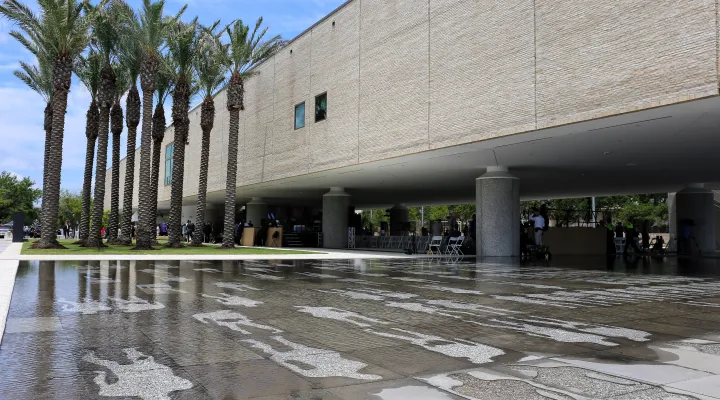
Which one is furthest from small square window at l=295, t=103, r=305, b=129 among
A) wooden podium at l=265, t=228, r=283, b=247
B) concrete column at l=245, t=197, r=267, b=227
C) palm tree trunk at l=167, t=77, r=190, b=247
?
concrete column at l=245, t=197, r=267, b=227

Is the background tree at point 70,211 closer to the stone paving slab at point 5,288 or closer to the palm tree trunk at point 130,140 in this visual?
the palm tree trunk at point 130,140

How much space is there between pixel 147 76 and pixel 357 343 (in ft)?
85.8

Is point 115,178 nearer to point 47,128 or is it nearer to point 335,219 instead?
point 47,128

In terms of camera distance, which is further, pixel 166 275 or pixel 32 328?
pixel 166 275

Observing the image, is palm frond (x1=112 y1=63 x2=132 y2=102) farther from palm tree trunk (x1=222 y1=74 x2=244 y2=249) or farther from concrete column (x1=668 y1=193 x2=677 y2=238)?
concrete column (x1=668 y1=193 x2=677 y2=238)

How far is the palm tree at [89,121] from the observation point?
3253cm

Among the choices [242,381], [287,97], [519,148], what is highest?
[287,97]

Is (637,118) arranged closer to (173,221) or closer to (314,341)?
(314,341)

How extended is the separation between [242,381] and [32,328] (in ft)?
11.3

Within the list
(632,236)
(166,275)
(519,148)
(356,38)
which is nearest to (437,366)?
(166,275)

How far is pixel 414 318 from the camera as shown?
7.40 m

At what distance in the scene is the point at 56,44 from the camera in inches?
1006

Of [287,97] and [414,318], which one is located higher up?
[287,97]

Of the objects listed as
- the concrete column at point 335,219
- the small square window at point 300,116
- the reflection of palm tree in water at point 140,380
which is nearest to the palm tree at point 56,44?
the small square window at point 300,116
